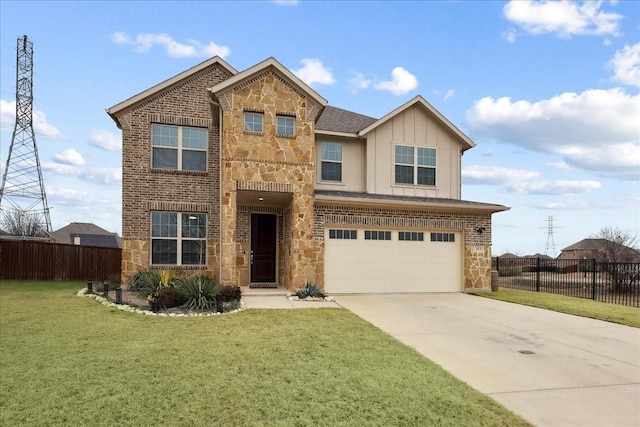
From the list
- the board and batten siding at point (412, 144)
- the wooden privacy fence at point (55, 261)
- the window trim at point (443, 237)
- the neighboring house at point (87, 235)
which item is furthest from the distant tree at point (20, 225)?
the window trim at point (443, 237)

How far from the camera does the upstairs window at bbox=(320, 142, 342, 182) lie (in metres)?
15.5

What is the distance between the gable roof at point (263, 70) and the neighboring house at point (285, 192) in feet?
0.11

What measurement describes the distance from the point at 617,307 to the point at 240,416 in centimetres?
1299

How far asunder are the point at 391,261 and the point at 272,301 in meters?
4.88

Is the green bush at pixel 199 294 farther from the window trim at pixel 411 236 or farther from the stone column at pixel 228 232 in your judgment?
the window trim at pixel 411 236

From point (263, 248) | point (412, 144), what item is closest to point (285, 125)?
point (263, 248)

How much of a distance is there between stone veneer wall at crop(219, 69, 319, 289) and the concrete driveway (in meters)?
2.91

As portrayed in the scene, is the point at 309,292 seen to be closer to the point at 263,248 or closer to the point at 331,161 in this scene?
the point at 263,248

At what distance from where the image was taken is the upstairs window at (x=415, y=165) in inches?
632

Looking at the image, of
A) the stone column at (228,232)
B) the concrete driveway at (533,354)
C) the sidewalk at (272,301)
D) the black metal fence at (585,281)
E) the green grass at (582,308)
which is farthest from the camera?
the black metal fence at (585,281)

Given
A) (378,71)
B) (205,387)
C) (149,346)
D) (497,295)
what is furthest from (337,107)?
(205,387)

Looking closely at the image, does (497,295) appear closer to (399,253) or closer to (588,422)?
(399,253)

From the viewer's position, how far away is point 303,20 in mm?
13305

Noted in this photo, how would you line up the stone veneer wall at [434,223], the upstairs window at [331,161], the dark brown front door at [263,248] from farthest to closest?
the upstairs window at [331,161], the dark brown front door at [263,248], the stone veneer wall at [434,223]
